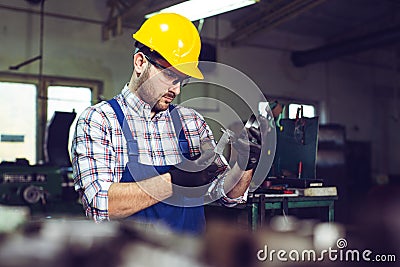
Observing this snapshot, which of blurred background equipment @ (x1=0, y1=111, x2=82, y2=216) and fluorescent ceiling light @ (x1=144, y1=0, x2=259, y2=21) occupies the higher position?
fluorescent ceiling light @ (x1=144, y1=0, x2=259, y2=21)

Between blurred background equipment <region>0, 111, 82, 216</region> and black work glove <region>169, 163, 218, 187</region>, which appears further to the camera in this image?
blurred background equipment <region>0, 111, 82, 216</region>

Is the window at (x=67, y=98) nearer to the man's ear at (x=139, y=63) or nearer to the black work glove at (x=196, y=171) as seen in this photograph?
the man's ear at (x=139, y=63)

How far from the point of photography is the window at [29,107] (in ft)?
13.7

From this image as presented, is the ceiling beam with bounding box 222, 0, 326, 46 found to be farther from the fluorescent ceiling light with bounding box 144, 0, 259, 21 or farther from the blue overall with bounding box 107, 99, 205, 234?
the blue overall with bounding box 107, 99, 205, 234

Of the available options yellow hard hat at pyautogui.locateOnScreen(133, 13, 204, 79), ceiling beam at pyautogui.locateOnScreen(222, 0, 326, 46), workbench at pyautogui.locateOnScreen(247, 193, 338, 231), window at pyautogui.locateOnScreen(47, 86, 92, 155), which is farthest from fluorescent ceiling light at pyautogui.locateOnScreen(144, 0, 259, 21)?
yellow hard hat at pyautogui.locateOnScreen(133, 13, 204, 79)

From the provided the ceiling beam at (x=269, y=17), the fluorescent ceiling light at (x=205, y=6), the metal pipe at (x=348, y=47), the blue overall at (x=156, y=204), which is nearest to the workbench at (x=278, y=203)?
the blue overall at (x=156, y=204)

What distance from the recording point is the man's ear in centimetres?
135

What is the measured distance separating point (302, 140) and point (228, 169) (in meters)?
1.30

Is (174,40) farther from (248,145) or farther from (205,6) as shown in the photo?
(205,6)

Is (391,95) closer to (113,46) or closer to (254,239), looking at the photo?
(113,46)

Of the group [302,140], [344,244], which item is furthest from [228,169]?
[302,140]

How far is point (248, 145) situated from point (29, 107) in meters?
3.50

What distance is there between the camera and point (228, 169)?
1309mm

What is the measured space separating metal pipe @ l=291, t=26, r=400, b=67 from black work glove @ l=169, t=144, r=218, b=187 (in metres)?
4.09
